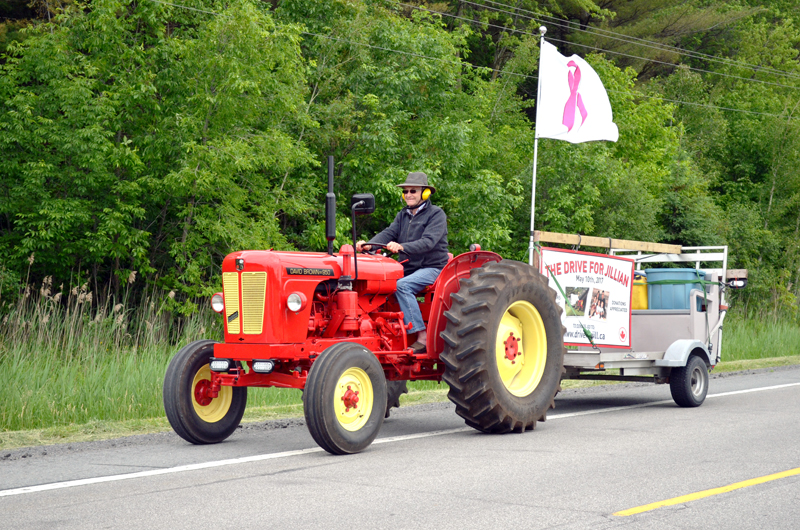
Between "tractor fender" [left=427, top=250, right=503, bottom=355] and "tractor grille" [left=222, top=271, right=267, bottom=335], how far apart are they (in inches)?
65.1

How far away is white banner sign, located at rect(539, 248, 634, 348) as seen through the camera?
1016 cm

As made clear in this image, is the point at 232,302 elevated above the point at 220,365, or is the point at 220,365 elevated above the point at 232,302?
the point at 232,302

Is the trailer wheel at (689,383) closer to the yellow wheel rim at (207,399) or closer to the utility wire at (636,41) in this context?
the yellow wheel rim at (207,399)

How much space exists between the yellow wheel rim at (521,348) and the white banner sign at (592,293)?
1164 mm

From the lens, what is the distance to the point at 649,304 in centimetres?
1175

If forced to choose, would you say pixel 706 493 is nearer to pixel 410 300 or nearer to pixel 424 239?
pixel 410 300

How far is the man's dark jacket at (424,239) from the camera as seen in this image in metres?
8.40

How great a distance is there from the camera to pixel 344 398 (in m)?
7.07

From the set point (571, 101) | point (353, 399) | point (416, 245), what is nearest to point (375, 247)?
point (416, 245)

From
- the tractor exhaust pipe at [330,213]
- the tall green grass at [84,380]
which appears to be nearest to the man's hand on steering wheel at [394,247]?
the tractor exhaust pipe at [330,213]

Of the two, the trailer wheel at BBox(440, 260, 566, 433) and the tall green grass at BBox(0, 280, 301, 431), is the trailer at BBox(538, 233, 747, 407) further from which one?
the tall green grass at BBox(0, 280, 301, 431)

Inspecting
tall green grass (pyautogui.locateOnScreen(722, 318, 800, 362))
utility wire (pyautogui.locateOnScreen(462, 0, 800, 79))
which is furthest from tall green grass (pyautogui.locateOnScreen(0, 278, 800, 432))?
utility wire (pyautogui.locateOnScreen(462, 0, 800, 79))

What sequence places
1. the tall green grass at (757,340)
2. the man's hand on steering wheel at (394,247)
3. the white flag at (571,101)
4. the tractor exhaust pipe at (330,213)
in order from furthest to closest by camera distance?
the tall green grass at (757,340) → the white flag at (571,101) → the man's hand on steering wheel at (394,247) → the tractor exhaust pipe at (330,213)

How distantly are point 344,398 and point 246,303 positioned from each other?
3.87 ft
